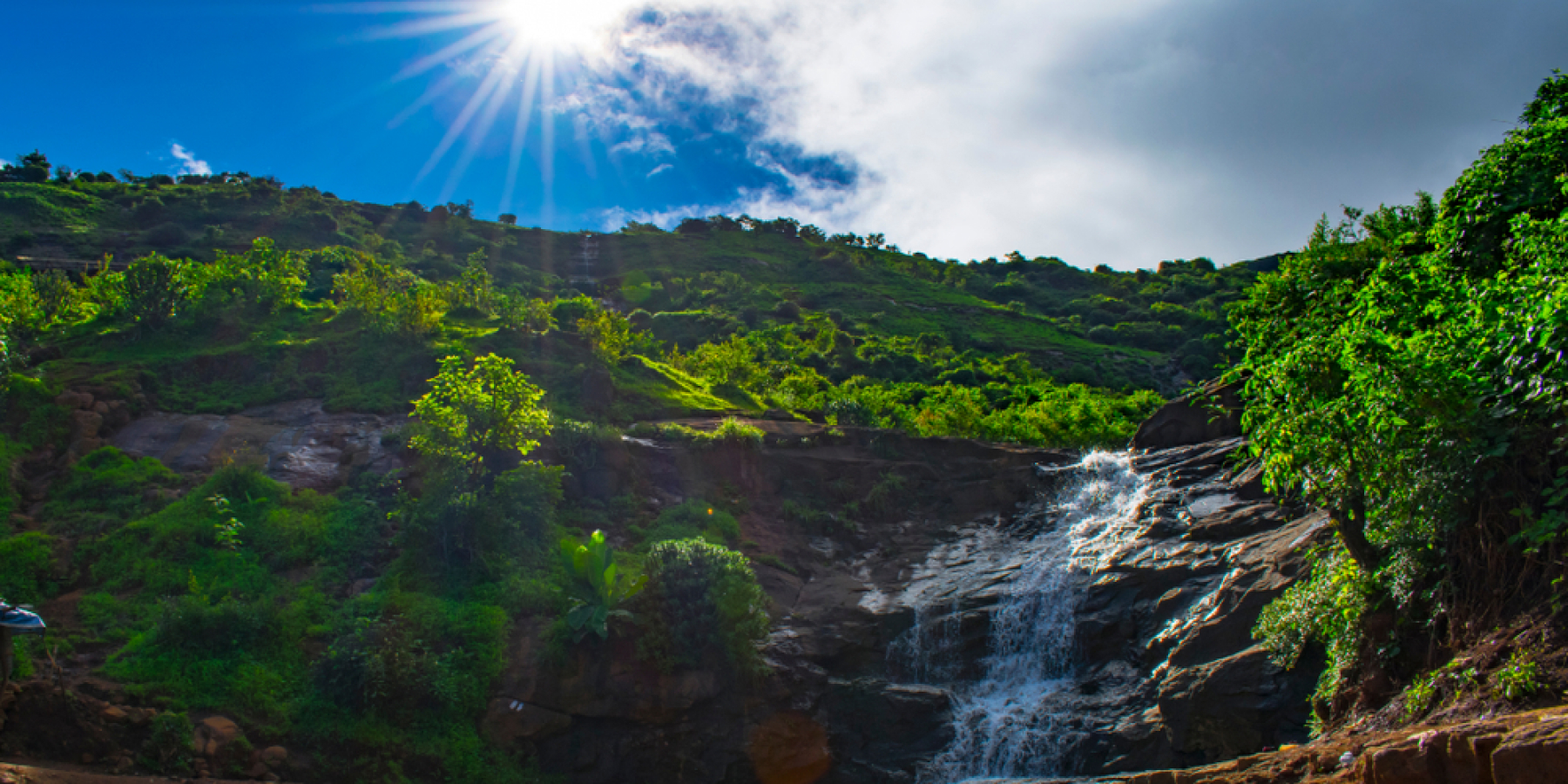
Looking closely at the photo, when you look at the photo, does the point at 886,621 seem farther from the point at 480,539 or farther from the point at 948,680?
the point at 480,539

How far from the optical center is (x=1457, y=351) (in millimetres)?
9703

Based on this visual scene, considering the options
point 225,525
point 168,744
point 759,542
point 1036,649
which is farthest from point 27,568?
point 1036,649

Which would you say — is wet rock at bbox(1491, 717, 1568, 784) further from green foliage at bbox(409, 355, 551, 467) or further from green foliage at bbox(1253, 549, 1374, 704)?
green foliage at bbox(409, 355, 551, 467)

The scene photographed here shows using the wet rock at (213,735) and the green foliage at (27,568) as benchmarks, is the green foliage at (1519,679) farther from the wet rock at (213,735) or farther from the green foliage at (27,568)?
the green foliage at (27,568)

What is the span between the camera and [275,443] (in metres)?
25.4

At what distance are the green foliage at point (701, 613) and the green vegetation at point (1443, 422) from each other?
1075 cm

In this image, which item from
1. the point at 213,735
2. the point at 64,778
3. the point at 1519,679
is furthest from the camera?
the point at 213,735

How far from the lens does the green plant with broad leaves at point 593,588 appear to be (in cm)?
1834

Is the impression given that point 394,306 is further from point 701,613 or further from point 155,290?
point 701,613

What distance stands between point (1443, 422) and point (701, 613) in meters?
14.8

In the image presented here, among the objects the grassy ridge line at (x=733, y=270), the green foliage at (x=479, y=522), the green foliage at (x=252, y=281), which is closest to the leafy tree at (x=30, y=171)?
the grassy ridge line at (x=733, y=270)

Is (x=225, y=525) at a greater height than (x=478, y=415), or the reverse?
(x=478, y=415)

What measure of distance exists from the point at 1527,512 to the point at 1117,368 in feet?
197

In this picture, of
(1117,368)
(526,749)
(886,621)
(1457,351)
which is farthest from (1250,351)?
(1117,368)
